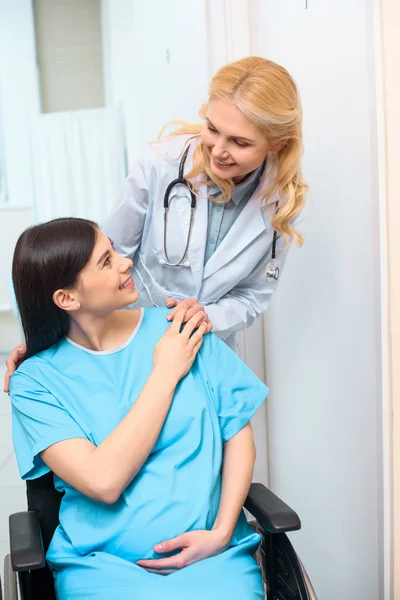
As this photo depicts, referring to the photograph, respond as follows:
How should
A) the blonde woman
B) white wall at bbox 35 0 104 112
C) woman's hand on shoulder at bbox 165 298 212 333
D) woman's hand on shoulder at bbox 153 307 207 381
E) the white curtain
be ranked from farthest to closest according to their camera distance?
1. white wall at bbox 35 0 104 112
2. the white curtain
3. the blonde woman
4. woman's hand on shoulder at bbox 165 298 212 333
5. woman's hand on shoulder at bbox 153 307 207 381

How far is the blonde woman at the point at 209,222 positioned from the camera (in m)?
1.45

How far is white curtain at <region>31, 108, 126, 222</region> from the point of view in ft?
16.1

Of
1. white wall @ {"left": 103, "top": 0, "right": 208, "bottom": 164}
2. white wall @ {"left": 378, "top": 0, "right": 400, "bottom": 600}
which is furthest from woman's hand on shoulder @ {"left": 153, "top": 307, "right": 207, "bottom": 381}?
white wall @ {"left": 103, "top": 0, "right": 208, "bottom": 164}

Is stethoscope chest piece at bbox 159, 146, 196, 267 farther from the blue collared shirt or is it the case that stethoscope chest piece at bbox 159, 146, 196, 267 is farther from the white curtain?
the white curtain

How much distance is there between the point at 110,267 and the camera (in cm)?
122

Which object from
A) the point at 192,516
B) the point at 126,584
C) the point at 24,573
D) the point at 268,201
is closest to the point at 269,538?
the point at 192,516

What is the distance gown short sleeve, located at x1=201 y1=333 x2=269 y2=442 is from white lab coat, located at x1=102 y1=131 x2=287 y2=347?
0.24m

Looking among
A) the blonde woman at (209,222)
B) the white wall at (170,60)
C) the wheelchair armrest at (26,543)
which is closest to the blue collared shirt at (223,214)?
the blonde woman at (209,222)

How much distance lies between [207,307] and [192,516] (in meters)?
0.57

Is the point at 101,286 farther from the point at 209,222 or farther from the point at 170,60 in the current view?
the point at 170,60

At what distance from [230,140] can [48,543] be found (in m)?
0.85

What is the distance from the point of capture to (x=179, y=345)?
124cm

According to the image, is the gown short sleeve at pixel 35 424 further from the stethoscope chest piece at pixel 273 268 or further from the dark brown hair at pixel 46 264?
the stethoscope chest piece at pixel 273 268

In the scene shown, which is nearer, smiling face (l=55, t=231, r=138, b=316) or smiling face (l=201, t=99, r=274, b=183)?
smiling face (l=55, t=231, r=138, b=316)
